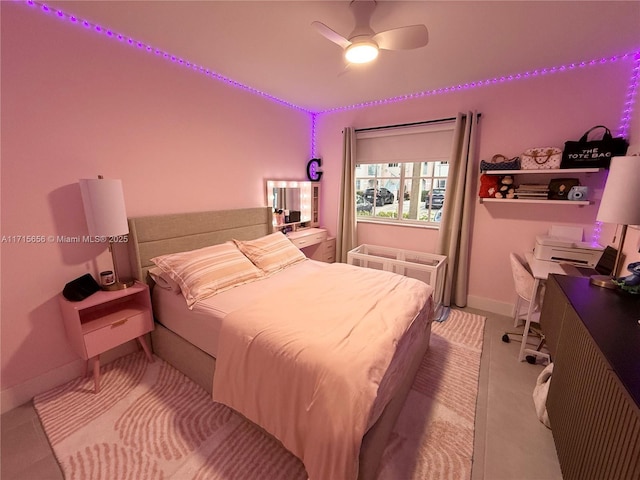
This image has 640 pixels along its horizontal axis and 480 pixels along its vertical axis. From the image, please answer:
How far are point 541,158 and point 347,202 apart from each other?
227 cm

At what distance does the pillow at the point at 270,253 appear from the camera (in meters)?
2.64

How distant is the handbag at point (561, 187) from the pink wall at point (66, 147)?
11.8 ft

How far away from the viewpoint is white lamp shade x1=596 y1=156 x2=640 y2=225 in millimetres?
1485

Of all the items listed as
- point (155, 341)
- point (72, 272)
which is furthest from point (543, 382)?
point (72, 272)

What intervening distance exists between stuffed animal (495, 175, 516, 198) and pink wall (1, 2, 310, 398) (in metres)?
3.22

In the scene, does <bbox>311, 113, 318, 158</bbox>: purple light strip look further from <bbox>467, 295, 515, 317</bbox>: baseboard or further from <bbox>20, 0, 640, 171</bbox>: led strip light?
<bbox>467, 295, 515, 317</bbox>: baseboard

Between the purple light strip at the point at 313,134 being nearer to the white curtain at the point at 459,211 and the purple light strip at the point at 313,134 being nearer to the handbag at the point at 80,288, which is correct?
the white curtain at the point at 459,211

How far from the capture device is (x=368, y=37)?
1.71 m

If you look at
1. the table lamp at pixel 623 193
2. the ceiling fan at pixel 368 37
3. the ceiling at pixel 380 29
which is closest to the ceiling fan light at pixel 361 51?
the ceiling fan at pixel 368 37

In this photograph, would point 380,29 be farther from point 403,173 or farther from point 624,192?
point 403,173

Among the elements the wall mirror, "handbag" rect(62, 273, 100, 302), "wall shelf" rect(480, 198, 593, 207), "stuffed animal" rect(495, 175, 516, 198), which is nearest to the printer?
"wall shelf" rect(480, 198, 593, 207)

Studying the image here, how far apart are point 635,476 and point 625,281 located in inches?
48.2

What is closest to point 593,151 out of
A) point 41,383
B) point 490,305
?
point 490,305

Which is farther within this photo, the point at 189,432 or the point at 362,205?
the point at 362,205
